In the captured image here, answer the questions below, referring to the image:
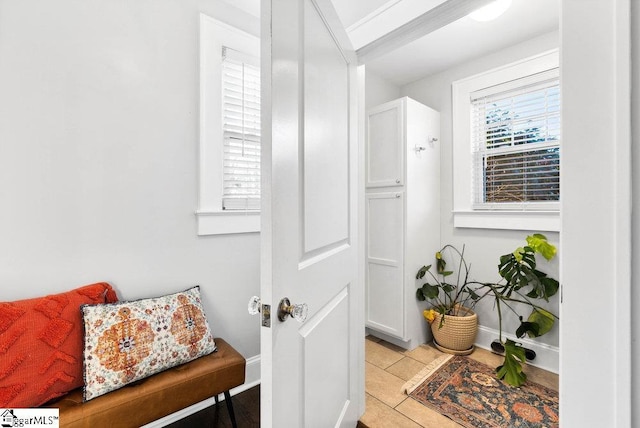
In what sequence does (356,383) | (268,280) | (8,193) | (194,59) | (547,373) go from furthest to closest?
(547,373) < (194,59) < (356,383) < (8,193) < (268,280)

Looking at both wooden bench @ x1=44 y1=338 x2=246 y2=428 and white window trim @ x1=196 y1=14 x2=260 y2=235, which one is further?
white window trim @ x1=196 y1=14 x2=260 y2=235

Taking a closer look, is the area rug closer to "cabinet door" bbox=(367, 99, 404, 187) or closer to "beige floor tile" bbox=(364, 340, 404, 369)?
"beige floor tile" bbox=(364, 340, 404, 369)

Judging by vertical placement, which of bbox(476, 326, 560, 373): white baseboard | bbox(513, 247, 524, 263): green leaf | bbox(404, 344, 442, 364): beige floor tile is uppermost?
bbox(513, 247, 524, 263): green leaf

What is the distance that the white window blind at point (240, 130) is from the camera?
5.95ft

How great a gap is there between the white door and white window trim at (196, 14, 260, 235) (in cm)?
83

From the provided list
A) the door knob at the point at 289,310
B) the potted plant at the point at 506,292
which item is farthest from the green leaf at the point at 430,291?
the door knob at the point at 289,310

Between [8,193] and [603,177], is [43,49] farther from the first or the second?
[603,177]


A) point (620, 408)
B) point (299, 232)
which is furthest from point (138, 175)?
point (620, 408)

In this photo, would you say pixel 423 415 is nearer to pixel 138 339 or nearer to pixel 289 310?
pixel 289 310

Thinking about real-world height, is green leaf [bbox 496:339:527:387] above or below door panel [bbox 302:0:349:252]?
below

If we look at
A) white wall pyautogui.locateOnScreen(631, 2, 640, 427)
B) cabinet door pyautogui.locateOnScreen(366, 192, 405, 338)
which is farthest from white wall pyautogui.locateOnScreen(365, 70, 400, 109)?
white wall pyautogui.locateOnScreen(631, 2, 640, 427)

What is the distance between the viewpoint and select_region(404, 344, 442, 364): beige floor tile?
2.19m

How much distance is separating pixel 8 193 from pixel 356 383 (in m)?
1.73

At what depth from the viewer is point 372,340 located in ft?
8.31
